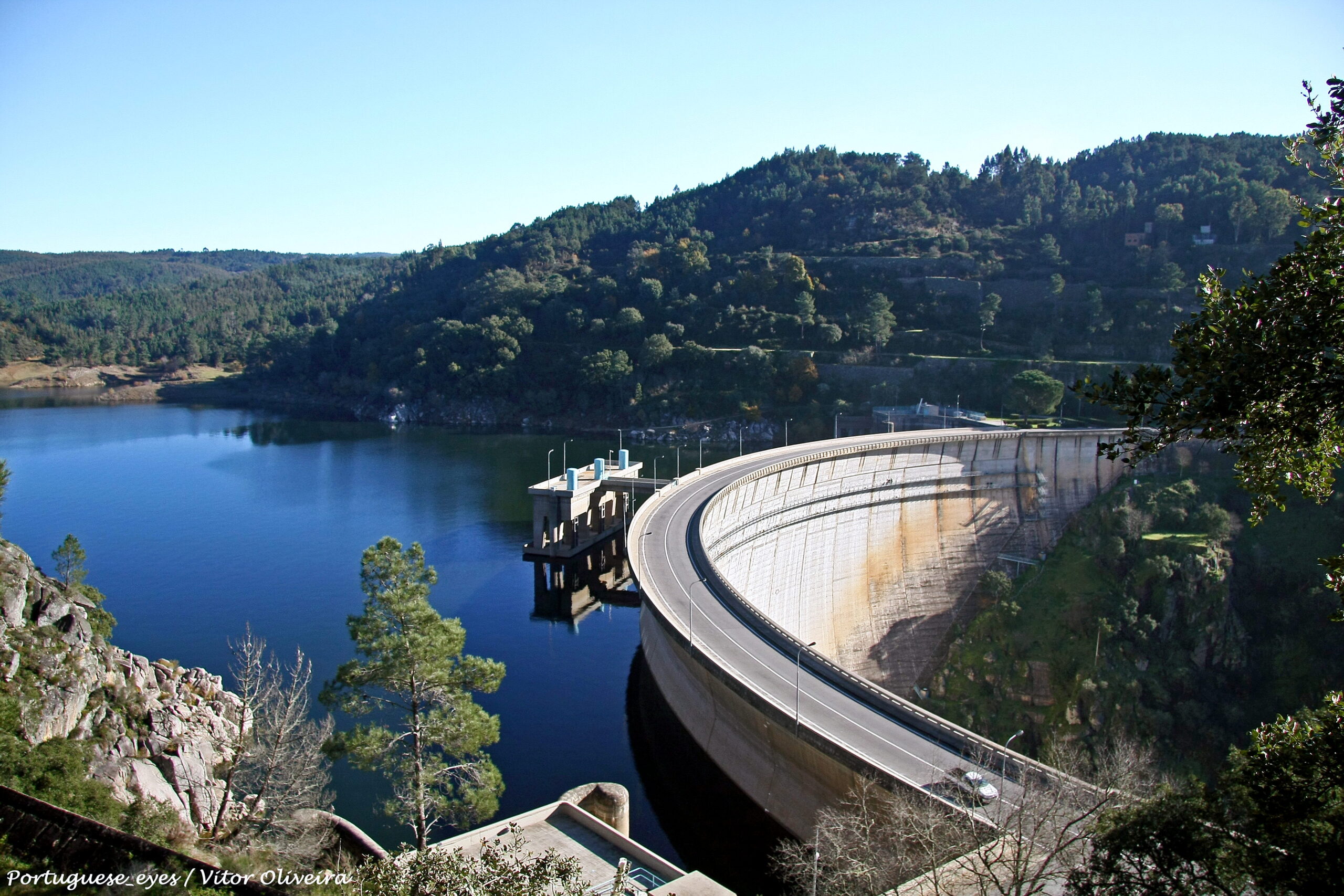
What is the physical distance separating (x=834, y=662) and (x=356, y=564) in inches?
914

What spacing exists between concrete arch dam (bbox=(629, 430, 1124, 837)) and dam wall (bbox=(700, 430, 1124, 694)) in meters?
0.09

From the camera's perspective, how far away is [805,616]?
3566cm

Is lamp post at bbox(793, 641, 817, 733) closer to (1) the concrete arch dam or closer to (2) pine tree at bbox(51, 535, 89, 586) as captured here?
(1) the concrete arch dam

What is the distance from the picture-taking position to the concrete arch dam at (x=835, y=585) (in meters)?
18.2

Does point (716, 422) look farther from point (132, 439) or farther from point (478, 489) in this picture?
point (132, 439)

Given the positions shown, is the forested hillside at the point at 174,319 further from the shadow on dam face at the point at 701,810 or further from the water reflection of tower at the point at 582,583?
the shadow on dam face at the point at 701,810

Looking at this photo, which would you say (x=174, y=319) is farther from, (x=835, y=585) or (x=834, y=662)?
(x=834, y=662)

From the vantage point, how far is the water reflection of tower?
3844 cm

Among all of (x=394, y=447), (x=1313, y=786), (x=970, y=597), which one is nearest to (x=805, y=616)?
(x=970, y=597)

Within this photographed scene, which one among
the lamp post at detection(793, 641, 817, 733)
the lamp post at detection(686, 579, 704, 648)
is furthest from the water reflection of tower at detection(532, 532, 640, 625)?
the lamp post at detection(793, 641, 817, 733)

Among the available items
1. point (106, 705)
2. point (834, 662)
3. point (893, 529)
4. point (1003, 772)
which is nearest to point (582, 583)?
point (893, 529)

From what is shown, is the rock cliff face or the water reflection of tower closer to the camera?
the rock cliff face

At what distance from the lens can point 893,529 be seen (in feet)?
138

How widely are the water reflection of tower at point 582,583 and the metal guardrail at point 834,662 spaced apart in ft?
17.4
